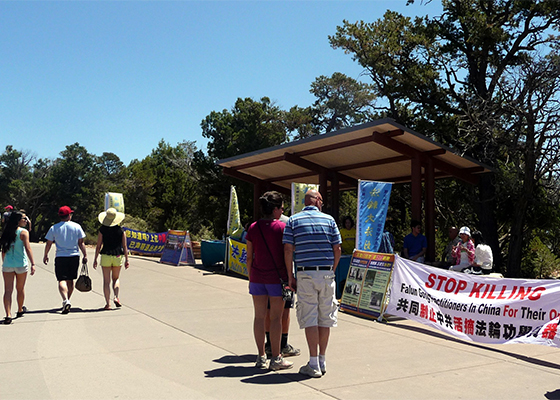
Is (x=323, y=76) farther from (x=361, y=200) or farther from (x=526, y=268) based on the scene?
(x=361, y=200)

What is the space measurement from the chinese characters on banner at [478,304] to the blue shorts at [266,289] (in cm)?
332

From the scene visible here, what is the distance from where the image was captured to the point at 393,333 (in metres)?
7.78

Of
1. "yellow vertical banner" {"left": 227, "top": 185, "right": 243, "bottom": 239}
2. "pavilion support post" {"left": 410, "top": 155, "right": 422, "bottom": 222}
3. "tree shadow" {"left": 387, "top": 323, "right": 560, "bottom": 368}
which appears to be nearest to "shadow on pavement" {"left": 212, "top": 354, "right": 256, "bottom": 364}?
"tree shadow" {"left": 387, "top": 323, "right": 560, "bottom": 368}

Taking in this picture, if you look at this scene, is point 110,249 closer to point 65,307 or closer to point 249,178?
point 65,307

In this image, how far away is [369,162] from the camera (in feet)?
52.5

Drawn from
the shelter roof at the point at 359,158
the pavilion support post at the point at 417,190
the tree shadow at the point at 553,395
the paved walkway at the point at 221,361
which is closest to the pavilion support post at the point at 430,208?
the shelter roof at the point at 359,158

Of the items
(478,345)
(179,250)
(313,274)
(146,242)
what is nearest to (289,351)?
(313,274)

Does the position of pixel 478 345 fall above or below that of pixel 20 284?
below

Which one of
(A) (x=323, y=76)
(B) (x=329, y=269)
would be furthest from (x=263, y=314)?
(A) (x=323, y=76)

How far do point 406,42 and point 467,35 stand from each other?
2.07 meters

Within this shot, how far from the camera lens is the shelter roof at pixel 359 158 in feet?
41.6

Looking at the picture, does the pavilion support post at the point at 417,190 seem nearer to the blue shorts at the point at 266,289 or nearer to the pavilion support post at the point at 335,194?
the pavilion support post at the point at 335,194

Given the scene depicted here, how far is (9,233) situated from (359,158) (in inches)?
406

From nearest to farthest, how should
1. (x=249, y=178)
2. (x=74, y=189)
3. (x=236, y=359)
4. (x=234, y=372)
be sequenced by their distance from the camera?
(x=234, y=372)
(x=236, y=359)
(x=249, y=178)
(x=74, y=189)
